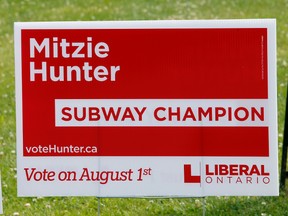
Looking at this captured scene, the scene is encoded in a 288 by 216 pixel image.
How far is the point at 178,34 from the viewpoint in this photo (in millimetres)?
6031

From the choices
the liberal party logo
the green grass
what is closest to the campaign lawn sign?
the liberal party logo

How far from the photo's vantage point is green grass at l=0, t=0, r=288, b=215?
7.24 m

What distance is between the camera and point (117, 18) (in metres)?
15.3

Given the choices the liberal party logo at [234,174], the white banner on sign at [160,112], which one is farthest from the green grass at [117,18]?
the white banner on sign at [160,112]

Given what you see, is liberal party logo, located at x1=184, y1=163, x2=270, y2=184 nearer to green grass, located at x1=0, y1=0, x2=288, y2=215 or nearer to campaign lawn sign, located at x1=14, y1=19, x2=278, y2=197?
campaign lawn sign, located at x1=14, y1=19, x2=278, y2=197

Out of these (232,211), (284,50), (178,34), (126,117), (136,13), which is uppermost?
(136,13)

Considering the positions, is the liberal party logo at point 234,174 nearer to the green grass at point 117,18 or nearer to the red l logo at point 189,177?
the red l logo at point 189,177

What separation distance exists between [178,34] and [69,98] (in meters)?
0.78

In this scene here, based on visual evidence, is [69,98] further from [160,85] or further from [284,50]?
[284,50]

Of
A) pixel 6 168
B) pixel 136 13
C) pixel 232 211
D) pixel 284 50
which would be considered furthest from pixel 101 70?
pixel 136 13

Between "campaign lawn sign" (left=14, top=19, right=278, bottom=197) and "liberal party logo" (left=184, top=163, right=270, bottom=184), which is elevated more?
"campaign lawn sign" (left=14, top=19, right=278, bottom=197)

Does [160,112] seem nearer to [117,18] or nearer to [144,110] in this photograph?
[144,110]

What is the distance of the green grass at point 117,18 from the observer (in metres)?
7.24

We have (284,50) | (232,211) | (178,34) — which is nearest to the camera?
(178,34)
